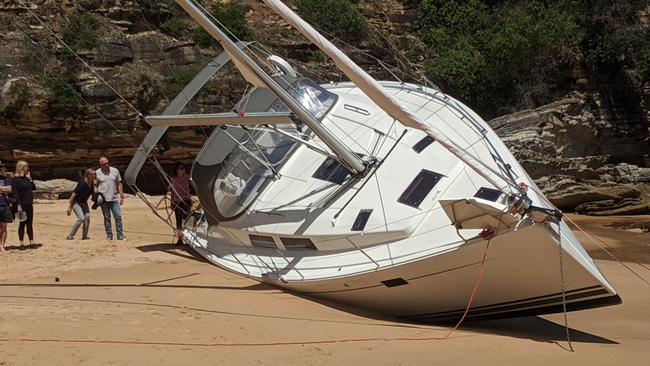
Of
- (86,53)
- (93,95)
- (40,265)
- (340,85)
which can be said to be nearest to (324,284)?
(40,265)

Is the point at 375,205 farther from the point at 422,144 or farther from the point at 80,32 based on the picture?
the point at 80,32

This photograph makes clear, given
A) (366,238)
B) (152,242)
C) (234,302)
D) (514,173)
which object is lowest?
(152,242)

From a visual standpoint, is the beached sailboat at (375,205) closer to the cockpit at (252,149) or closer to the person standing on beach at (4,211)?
the cockpit at (252,149)

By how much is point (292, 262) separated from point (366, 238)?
1.21m

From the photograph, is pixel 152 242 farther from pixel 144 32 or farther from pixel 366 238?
pixel 144 32

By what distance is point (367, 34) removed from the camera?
31.2 meters

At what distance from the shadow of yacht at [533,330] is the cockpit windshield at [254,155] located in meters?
4.04

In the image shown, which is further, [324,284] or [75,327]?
[324,284]

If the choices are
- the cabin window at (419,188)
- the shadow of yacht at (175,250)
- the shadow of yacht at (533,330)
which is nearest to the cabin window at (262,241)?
the shadow of yacht at (175,250)

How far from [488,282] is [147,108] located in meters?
18.5

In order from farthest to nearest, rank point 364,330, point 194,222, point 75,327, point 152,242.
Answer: point 152,242, point 194,222, point 364,330, point 75,327

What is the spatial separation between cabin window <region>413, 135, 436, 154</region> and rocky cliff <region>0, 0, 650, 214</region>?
459 inches

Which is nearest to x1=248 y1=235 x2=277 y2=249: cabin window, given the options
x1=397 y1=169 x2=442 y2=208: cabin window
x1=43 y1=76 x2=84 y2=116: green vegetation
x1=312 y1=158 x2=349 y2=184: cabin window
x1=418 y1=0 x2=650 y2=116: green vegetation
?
Answer: x1=312 y1=158 x2=349 y2=184: cabin window

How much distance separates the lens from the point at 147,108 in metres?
23.9
